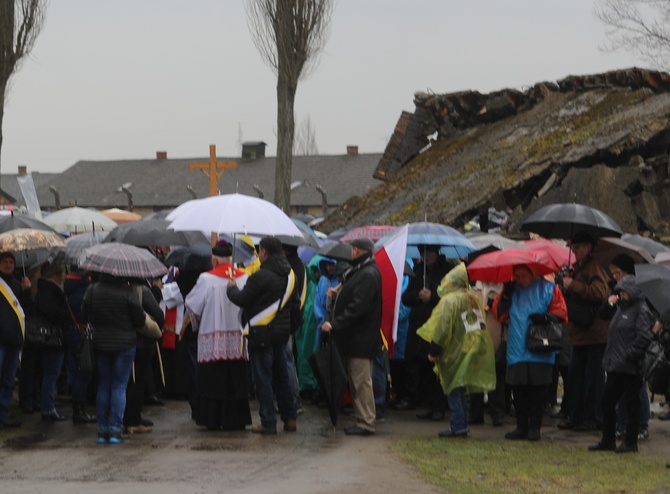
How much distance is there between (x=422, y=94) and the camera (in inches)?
1133

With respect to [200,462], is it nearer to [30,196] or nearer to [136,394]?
[136,394]

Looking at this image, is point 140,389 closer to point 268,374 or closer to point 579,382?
point 268,374

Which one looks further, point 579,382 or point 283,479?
point 579,382

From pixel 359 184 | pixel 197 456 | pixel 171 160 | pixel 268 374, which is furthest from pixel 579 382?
pixel 171 160

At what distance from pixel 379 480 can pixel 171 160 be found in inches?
3097

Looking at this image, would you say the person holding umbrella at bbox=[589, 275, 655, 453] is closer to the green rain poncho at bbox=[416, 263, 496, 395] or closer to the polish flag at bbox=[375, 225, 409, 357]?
the green rain poncho at bbox=[416, 263, 496, 395]

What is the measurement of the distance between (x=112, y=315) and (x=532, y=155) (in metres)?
13.1

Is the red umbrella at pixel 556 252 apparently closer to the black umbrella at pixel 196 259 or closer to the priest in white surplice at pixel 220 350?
the priest in white surplice at pixel 220 350

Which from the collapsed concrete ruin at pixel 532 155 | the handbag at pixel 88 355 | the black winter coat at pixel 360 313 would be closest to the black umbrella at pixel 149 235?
the black winter coat at pixel 360 313

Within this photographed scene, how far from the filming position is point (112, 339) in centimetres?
1196

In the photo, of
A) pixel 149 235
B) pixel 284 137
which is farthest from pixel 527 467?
pixel 284 137

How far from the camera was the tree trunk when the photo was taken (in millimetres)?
30031

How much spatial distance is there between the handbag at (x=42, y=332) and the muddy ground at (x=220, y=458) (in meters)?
0.86

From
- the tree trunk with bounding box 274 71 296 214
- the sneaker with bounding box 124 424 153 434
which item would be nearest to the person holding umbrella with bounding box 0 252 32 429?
the sneaker with bounding box 124 424 153 434
